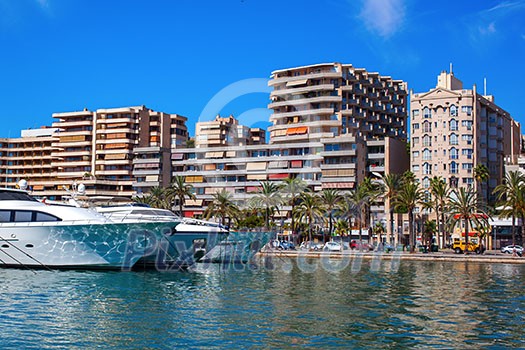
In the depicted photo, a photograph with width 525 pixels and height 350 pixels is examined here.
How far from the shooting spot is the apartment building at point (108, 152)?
435ft

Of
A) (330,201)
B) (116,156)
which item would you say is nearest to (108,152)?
(116,156)

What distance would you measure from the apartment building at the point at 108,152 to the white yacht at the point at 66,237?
84.8 metres

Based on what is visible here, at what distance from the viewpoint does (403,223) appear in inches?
4296

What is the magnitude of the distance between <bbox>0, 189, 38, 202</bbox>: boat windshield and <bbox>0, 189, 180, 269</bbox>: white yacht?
3.25ft

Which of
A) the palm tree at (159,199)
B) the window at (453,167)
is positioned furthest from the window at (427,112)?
the palm tree at (159,199)

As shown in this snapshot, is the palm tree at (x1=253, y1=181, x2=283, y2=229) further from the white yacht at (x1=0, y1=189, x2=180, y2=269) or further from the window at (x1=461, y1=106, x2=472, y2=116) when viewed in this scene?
the white yacht at (x1=0, y1=189, x2=180, y2=269)

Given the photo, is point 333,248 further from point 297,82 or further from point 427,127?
point 297,82

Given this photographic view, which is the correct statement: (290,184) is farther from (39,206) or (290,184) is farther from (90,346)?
(90,346)

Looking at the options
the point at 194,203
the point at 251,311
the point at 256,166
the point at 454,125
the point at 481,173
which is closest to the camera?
the point at 251,311

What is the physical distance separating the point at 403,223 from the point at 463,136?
17.6 m

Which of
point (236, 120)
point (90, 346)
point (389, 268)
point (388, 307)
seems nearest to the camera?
point (90, 346)

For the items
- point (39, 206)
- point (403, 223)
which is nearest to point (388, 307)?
point (39, 206)

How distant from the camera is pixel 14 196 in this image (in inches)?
1875

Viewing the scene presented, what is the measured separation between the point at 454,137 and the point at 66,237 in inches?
3149
